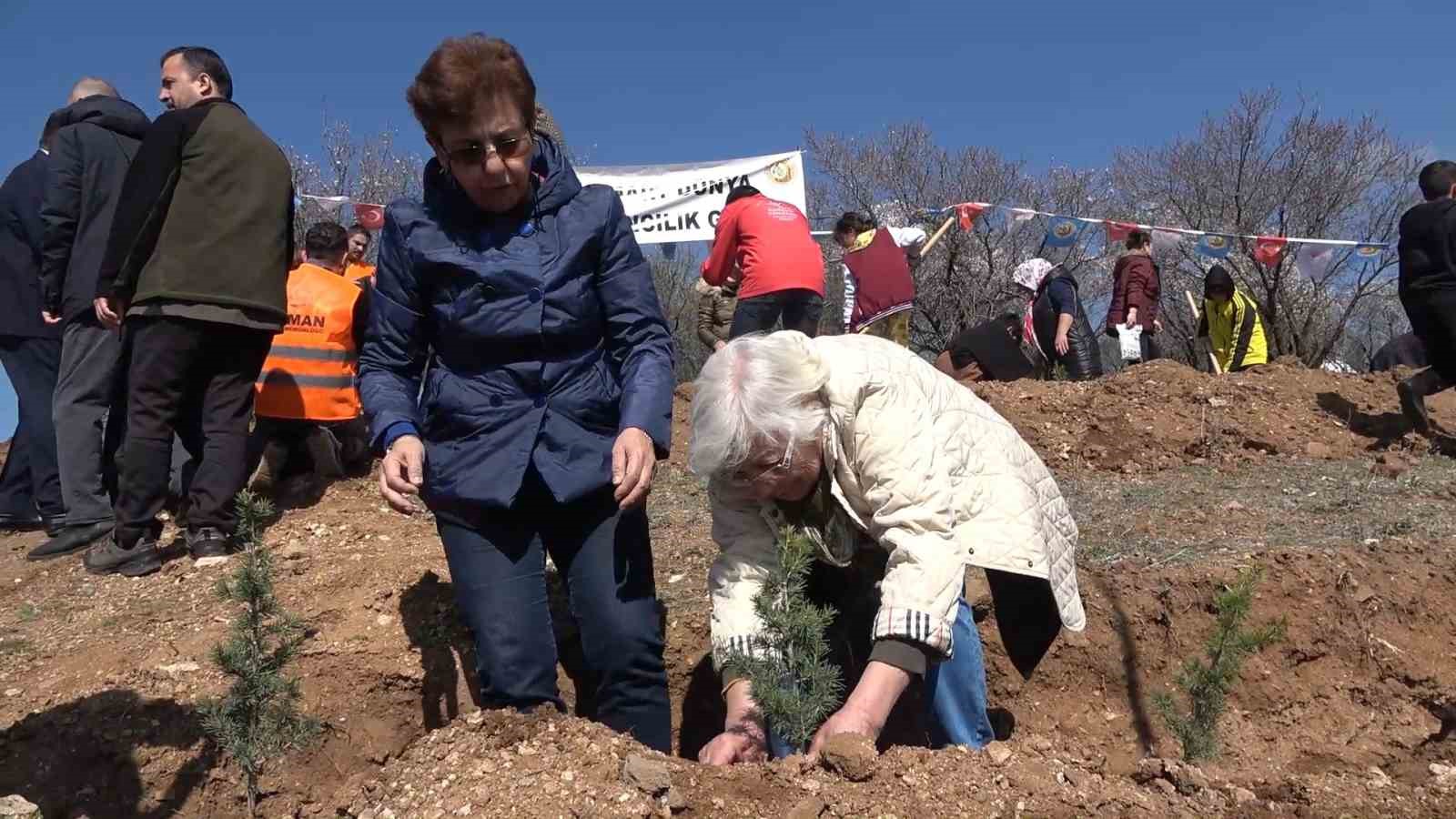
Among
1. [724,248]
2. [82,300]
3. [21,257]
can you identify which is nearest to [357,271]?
[21,257]

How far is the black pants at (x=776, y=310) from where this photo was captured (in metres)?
6.61

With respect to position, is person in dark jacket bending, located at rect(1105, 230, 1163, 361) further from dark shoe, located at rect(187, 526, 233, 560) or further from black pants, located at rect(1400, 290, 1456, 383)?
dark shoe, located at rect(187, 526, 233, 560)

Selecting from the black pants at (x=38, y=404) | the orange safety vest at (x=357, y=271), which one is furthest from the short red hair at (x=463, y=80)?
the orange safety vest at (x=357, y=271)

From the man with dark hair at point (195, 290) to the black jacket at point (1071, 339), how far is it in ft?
21.3

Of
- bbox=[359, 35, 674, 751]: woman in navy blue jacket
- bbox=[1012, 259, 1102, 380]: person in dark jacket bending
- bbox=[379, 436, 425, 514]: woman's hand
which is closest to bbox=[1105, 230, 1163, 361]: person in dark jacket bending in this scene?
bbox=[1012, 259, 1102, 380]: person in dark jacket bending

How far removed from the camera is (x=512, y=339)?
2484 millimetres

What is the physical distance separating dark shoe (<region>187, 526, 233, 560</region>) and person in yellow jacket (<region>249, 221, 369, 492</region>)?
0.96 meters

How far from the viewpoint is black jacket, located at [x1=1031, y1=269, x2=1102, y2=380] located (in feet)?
28.9

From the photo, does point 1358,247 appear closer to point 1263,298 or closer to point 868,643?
point 1263,298

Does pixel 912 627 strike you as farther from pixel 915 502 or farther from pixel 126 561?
pixel 126 561

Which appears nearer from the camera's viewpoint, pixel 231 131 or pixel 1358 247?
pixel 231 131

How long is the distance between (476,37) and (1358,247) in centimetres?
1251

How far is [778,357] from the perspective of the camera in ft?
7.61

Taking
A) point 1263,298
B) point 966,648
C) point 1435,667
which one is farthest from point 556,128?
point 1263,298
